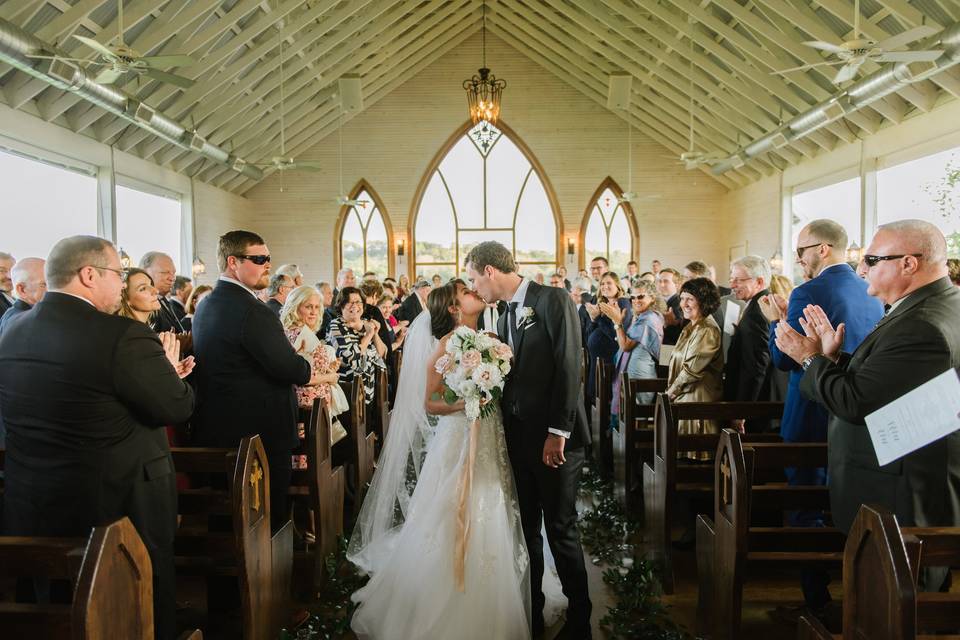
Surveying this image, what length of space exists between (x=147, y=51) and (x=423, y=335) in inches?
298

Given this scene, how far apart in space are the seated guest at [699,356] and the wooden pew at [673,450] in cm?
38

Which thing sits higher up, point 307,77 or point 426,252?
point 307,77

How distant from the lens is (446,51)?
16469 mm

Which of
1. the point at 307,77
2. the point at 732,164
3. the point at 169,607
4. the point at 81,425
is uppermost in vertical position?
the point at 307,77

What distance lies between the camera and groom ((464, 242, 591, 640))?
9.29 feet

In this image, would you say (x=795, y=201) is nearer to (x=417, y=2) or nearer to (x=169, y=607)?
(x=417, y=2)

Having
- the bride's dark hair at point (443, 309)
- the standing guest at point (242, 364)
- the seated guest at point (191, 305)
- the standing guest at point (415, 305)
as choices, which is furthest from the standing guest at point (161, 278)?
the standing guest at point (415, 305)

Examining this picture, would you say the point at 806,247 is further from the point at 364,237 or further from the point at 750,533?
the point at 364,237

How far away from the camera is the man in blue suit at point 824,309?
298 cm

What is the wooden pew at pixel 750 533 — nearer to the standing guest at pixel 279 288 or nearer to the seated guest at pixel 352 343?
the seated guest at pixel 352 343

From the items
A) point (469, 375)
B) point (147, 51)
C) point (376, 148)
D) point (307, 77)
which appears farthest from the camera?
point (376, 148)

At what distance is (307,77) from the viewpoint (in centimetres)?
1282

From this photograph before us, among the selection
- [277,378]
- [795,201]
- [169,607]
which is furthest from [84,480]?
[795,201]

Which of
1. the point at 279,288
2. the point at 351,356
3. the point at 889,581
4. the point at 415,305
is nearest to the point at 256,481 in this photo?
the point at 889,581
